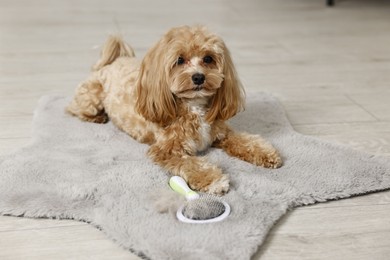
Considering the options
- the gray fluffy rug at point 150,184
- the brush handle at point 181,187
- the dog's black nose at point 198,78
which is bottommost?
the gray fluffy rug at point 150,184

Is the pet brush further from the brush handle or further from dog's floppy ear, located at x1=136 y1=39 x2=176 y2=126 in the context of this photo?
dog's floppy ear, located at x1=136 y1=39 x2=176 y2=126

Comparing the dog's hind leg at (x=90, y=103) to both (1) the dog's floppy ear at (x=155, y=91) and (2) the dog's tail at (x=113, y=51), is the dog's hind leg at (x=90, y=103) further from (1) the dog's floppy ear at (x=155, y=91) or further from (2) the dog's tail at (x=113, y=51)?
(1) the dog's floppy ear at (x=155, y=91)

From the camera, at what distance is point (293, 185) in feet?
6.44

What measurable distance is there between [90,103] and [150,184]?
0.65 metres

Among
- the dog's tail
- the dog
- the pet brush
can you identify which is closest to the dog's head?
the dog

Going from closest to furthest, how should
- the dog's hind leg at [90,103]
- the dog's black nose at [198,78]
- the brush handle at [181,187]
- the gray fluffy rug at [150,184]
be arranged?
the gray fluffy rug at [150,184] → the brush handle at [181,187] → the dog's black nose at [198,78] → the dog's hind leg at [90,103]

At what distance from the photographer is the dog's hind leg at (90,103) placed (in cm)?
245

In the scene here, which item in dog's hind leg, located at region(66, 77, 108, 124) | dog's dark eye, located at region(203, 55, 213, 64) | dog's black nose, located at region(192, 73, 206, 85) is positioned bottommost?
dog's hind leg, located at region(66, 77, 108, 124)

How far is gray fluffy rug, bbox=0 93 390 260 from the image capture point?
5.47ft

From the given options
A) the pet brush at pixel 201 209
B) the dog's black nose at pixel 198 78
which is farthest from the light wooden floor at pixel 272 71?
the dog's black nose at pixel 198 78

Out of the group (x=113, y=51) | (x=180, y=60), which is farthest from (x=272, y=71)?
(x=180, y=60)

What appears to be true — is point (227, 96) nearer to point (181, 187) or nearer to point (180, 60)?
point (180, 60)

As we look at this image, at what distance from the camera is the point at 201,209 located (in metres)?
1.74

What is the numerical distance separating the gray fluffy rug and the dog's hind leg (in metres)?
0.05
